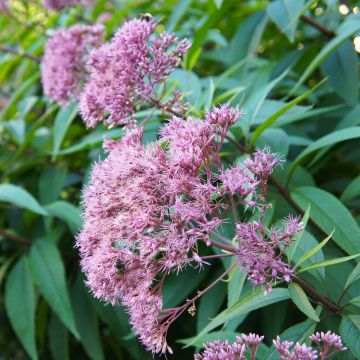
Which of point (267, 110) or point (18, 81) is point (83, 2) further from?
point (267, 110)

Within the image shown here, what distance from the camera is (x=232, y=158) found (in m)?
2.12

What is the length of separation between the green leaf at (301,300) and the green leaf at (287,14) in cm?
120

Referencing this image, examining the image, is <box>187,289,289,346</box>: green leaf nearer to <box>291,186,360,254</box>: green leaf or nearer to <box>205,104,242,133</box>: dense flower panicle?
<box>291,186,360,254</box>: green leaf

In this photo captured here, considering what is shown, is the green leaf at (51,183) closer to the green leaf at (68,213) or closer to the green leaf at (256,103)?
the green leaf at (68,213)

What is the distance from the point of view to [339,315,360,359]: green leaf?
1255 millimetres

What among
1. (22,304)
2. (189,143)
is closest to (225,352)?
(189,143)

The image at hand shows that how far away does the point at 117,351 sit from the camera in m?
2.79

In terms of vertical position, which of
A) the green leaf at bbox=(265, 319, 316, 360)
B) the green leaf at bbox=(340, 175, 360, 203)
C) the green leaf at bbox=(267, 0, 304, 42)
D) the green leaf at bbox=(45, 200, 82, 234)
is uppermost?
the green leaf at bbox=(267, 0, 304, 42)

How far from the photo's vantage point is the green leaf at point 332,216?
1535 millimetres

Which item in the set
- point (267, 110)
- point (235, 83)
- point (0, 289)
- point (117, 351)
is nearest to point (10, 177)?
point (0, 289)

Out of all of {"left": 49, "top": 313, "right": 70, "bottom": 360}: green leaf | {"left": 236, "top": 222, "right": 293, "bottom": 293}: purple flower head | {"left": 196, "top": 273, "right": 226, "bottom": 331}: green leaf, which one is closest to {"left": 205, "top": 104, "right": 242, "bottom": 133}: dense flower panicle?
{"left": 236, "top": 222, "right": 293, "bottom": 293}: purple flower head

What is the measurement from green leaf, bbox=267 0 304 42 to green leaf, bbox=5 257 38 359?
157 centimetres

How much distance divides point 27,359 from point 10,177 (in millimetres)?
1044

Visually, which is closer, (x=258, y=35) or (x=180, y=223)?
(x=180, y=223)
